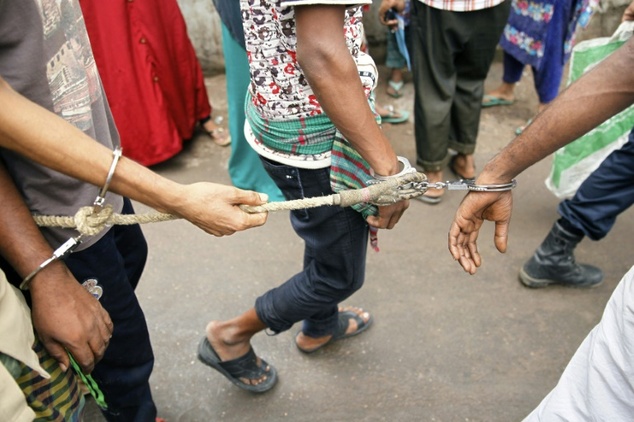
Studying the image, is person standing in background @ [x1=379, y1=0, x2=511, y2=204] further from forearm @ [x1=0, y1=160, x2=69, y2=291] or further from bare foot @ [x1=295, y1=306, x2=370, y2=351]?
forearm @ [x1=0, y1=160, x2=69, y2=291]

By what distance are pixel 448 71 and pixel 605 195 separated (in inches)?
39.2

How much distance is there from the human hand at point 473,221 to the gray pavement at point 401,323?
747 millimetres

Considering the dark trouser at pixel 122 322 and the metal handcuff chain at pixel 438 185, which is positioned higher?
the metal handcuff chain at pixel 438 185

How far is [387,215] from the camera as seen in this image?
4.82 ft

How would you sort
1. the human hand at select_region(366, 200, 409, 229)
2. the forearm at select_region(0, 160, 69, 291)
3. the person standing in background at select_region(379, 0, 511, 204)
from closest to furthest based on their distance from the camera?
the forearm at select_region(0, 160, 69, 291), the human hand at select_region(366, 200, 409, 229), the person standing in background at select_region(379, 0, 511, 204)

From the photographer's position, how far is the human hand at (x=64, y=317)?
1.14m

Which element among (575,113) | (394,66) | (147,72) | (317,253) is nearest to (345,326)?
(317,253)

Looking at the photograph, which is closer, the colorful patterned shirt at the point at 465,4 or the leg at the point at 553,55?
the colorful patterned shirt at the point at 465,4

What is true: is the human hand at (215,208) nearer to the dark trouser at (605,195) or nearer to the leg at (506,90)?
the dark trouser at (605,195)

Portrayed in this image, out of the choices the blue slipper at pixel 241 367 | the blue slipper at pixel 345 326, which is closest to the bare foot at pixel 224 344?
the blue slipper at pixel 241 367

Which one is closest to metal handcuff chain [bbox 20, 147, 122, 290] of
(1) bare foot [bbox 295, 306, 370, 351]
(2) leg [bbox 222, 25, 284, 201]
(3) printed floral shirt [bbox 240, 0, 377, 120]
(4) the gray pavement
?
(3) printed floral shirt [bbox 240, 0, 377, 120]

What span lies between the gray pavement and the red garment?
0.49 metres

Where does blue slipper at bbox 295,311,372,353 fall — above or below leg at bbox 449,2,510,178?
below

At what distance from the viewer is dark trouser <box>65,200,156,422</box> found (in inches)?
51.8
